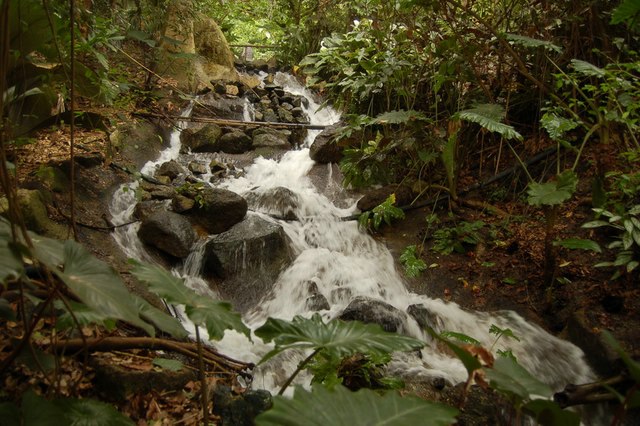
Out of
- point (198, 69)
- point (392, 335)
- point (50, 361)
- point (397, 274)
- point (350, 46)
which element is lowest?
point (397, 274)

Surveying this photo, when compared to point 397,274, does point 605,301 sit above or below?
above

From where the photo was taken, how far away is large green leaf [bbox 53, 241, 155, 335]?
1100mm

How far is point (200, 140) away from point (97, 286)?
5971 mm

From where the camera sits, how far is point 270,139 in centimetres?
740

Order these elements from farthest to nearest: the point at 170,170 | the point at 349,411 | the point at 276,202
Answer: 1. the point at 170,170
2. the point at 276,202
3. the point at 349,411

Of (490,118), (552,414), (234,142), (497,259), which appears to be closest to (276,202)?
(234,142)

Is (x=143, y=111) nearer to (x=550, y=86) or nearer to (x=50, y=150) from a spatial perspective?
(x=50, y=150)

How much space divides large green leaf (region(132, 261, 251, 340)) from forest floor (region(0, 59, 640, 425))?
1018 millimetres

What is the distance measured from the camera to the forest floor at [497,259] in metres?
3.42

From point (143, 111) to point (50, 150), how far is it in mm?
2355

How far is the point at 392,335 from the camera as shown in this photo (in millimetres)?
1547

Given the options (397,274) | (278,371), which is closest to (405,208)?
(397,274)

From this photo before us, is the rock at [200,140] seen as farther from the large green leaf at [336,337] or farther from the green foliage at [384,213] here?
the large green leaf at [336,337]

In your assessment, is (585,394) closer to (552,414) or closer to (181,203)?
(552,414)
